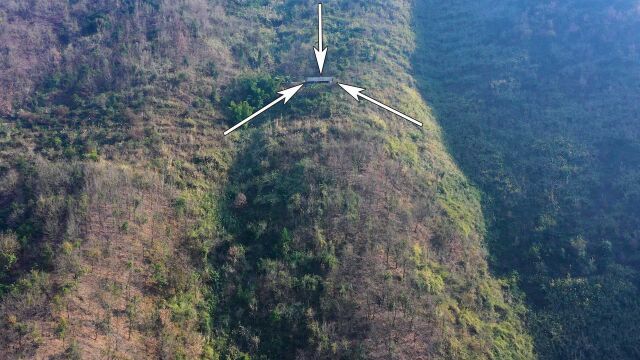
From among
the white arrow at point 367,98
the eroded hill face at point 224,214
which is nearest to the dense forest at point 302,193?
the eroded hill face at point 224,214

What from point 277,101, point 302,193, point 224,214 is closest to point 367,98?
point 277,101

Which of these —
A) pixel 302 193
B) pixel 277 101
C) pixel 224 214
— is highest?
pixel 277 101

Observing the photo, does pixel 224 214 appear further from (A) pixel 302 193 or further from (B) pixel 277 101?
(B) pixel 277 101

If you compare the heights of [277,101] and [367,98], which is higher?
[367,98]

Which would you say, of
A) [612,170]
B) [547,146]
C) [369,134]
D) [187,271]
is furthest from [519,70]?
[187,271]

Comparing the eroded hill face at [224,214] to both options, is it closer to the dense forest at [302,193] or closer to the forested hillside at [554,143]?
the dense forest at [302,193]
